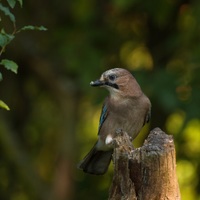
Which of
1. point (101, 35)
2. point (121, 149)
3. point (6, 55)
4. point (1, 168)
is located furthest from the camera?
point (1, 168)

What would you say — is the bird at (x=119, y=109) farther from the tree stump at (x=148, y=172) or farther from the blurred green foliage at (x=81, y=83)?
the tree stump at (x=148, y=172)

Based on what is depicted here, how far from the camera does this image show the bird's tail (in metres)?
6.70

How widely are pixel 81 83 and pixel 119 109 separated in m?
1.90

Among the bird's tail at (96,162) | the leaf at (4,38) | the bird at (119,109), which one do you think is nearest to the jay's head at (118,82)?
the bird at (119,109)

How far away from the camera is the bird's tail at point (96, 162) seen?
22.0 feet

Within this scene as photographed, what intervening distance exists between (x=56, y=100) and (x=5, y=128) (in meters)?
0.71

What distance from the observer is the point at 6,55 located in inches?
378

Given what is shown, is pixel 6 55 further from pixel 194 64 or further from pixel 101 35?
pixel 194 64

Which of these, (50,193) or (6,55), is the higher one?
(6,55)

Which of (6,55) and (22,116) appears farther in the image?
(22,116)

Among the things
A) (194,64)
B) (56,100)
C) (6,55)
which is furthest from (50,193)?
(194,64)

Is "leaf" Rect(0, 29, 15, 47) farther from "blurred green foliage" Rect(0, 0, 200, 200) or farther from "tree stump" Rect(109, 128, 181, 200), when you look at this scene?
"blurred green foliage" Rect(0, 0, 200, 200)

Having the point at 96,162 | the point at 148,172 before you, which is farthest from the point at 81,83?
the point at 148,172

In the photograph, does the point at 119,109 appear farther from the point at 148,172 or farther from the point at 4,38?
the point at 4,38
